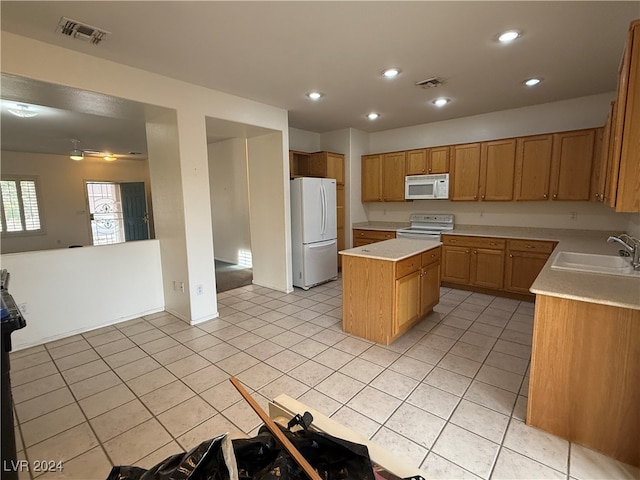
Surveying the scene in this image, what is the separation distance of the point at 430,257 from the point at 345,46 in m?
2.30

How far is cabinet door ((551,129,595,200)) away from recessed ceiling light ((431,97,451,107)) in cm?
146

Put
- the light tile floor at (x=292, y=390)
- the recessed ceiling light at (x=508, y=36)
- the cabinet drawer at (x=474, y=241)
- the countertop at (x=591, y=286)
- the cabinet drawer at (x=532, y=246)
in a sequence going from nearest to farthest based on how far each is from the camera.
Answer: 1. the countertop at (x=591, y=286)
2. the light tile floor at (x=292, y=390)
3. the recessed ceiling light at (x=508, y=36)
4. the cabinet drawer at (x=532, y=246)
5. the cabinet drawer at (x=474, y=241)

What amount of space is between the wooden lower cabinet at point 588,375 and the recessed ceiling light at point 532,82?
8.91 feet

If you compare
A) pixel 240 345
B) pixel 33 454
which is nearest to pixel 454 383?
pixel 240 345

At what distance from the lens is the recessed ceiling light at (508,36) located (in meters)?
2.34

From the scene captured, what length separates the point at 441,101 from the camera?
13.1 ft

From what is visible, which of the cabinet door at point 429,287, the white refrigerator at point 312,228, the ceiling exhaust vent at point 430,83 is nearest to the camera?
the ceiling exhaust vent at point 430,83

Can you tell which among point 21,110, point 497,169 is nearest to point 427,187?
point 497,169

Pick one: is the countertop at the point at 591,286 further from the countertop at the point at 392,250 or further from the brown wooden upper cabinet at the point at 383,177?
the brown wooden upper cabinet at the point at 383,177

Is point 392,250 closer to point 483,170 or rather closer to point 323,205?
point 323,205

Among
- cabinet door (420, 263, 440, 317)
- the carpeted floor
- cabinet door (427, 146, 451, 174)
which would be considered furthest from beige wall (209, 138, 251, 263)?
cabinet door (420, 263, 440, 317)

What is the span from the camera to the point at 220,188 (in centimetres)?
688

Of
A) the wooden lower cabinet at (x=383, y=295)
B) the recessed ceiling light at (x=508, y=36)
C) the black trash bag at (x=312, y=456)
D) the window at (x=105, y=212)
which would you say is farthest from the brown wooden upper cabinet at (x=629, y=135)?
the window at (x=105, y=212)

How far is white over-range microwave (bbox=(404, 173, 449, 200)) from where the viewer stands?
486 centimetres
